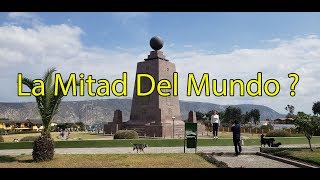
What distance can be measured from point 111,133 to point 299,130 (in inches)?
990

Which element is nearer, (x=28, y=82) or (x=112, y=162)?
(x=112, y=162)

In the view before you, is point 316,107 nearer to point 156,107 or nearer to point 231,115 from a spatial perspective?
point 231,115

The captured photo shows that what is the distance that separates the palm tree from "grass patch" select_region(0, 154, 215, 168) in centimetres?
48

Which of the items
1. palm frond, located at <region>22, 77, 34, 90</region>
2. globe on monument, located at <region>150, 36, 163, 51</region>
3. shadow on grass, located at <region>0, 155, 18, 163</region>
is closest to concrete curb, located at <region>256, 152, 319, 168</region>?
palm frond, located at <region>22, 77, 34, 90</region>

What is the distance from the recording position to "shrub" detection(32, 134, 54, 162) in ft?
54.1

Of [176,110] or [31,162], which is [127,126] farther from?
[31,162]

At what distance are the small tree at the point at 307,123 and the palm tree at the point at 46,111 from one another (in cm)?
1247

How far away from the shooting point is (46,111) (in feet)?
56.0

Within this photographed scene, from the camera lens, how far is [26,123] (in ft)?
269

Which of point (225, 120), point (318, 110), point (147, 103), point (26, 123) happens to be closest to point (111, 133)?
point (147, 103)

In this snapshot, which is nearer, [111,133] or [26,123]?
[111,133]

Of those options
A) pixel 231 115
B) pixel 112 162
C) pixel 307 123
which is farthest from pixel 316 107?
pixel 112 162

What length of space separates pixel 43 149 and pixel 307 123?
13.5m
